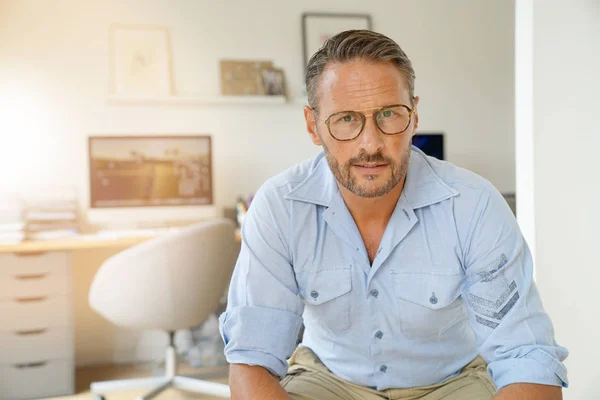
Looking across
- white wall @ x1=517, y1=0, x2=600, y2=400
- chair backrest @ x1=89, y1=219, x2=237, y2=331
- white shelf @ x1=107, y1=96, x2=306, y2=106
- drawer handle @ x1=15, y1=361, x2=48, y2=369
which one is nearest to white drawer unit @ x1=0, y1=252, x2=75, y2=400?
drawer handle @ x1=15, y1=361, x2=48, y2=369

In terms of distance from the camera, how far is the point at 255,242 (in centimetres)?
135

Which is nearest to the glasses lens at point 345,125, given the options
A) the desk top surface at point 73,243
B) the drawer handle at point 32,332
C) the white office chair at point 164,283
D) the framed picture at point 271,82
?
the white office chair at point 164,283

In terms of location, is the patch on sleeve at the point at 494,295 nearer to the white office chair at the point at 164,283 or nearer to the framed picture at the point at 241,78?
the white office chair at the point at 164,283

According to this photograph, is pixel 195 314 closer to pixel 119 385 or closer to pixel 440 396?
pixel 119 385

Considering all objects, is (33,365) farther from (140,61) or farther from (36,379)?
(140,61)

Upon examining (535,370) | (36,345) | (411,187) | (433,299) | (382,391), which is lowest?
(36,345)

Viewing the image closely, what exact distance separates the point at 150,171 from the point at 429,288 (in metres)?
2.41

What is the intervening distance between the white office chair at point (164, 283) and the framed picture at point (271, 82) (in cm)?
122

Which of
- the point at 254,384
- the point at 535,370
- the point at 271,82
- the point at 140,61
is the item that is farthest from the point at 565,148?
the point at 140,61

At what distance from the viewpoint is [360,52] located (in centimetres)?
131

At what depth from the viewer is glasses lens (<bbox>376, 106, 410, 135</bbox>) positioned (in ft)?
4.22

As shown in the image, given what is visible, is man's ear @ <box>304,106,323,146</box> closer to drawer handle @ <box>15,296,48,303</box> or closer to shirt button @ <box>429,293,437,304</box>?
shirt button @ <box>429,293,437,304</box>

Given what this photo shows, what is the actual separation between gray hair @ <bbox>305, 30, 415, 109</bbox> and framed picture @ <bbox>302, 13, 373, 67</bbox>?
228 centimetres

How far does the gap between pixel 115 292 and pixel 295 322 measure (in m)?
1.37
